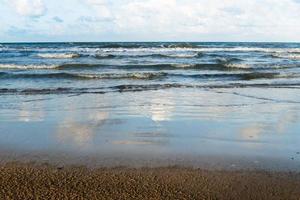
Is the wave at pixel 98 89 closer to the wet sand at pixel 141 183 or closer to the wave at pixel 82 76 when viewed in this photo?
the wave at pixel 82 76

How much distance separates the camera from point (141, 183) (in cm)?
506

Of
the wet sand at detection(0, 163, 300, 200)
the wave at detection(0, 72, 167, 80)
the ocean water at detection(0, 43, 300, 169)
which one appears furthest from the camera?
the wave at detection(0, 72, 167, 80)

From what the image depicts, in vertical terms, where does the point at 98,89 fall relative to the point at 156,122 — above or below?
below

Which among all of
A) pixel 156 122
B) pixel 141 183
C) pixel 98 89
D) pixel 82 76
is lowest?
pixel 82 76

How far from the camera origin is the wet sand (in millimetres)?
4750

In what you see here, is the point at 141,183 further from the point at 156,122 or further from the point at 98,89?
the point at 98,89

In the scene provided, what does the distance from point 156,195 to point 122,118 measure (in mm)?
4339

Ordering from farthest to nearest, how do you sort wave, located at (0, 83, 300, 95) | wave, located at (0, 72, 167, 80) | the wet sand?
1. wave, located at (0, 72, 167, 80)
2. wave, located at (0, 83, 300, 95)
3. the wet sand

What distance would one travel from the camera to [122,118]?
900cm

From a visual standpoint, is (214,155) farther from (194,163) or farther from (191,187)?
(191,187)

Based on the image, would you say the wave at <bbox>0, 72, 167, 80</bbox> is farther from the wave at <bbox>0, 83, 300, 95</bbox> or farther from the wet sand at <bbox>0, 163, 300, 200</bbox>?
the wet sand at <bbox>0, 163, 300, 200</bbox>

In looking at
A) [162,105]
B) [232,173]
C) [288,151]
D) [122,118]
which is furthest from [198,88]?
[232,173]

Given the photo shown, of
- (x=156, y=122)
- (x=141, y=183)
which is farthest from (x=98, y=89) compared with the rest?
(x=141, y=183)

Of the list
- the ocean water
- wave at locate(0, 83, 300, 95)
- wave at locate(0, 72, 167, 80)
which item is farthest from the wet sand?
wave at locate(0, 72, 167, 80)
